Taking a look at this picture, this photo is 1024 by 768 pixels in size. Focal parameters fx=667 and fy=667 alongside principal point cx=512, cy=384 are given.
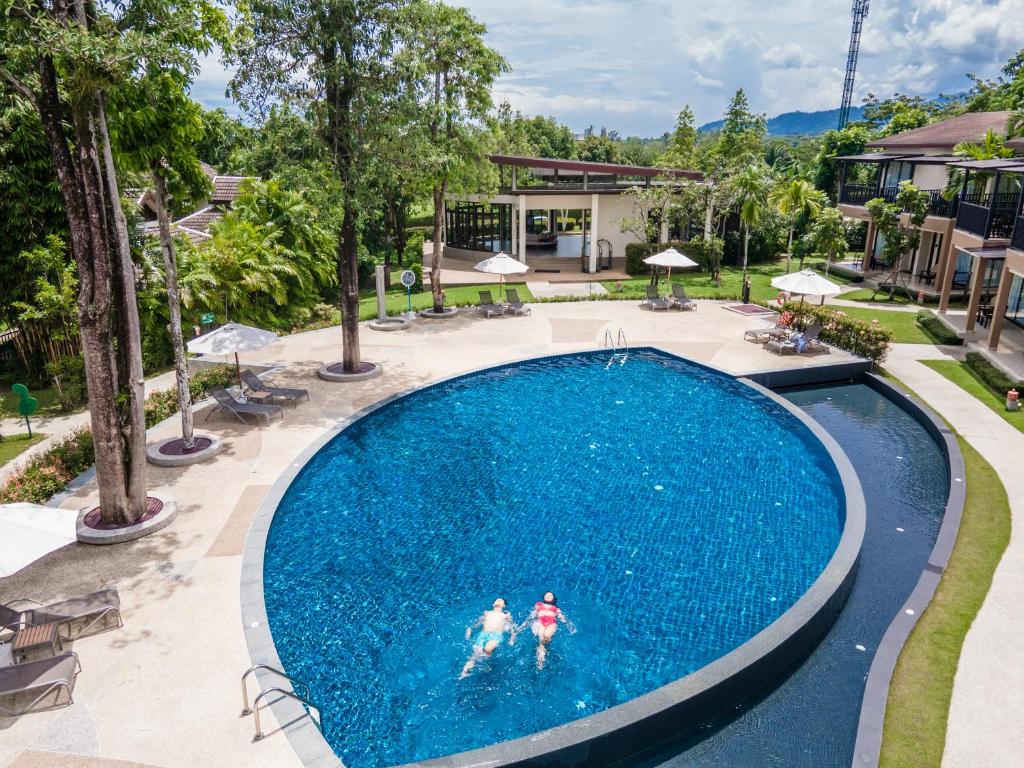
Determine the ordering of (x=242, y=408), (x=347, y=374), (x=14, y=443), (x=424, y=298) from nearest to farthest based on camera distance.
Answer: (x=14, y=443)
(x=242, y=408)
(x=347, y=374)
(x=424, y=298)

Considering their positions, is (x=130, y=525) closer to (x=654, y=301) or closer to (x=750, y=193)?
(x=654, y=301)

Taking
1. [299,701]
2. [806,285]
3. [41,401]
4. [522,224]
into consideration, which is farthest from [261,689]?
[522,224]

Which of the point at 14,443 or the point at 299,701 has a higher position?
the point at 14,443

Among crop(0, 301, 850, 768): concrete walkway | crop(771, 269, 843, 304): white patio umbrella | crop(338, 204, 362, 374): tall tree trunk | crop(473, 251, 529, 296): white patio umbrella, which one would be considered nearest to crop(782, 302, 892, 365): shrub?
crop(771, 269, 843, 304): white patio umbrella

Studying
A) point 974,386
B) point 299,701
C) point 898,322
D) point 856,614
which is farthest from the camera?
point 898,322

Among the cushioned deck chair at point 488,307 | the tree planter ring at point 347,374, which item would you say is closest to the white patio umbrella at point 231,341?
the tree planter ring at point 347,374

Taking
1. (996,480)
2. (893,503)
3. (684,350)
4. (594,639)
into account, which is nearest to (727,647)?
(594,639)

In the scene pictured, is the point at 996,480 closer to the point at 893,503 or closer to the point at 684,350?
the point at 893,503

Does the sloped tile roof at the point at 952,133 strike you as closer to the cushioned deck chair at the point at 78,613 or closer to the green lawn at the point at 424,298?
the green lawn at the point at 424,298
